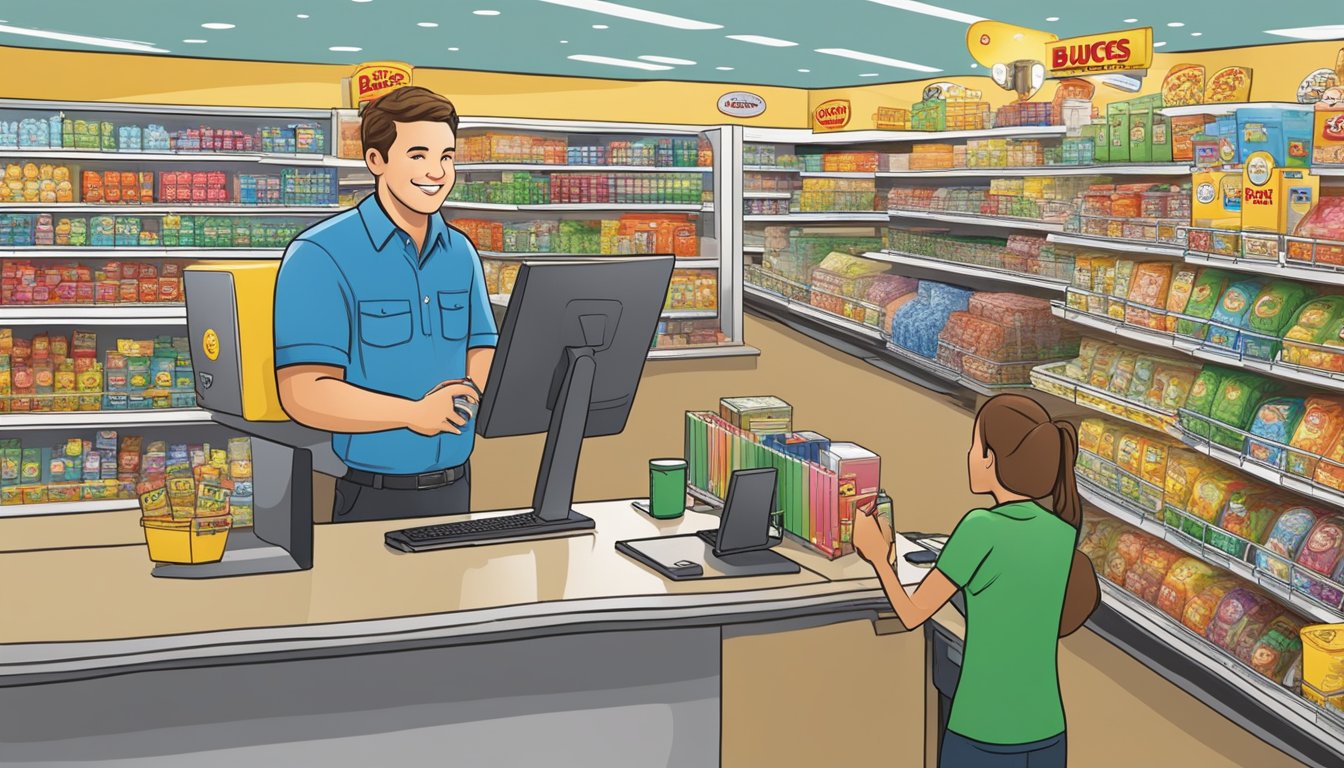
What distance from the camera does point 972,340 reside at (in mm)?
7488

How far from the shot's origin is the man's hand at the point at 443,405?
9.09 feet

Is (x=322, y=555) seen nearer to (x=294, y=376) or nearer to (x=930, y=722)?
(x=294, y=376)

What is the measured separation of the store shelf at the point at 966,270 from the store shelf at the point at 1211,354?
167cm

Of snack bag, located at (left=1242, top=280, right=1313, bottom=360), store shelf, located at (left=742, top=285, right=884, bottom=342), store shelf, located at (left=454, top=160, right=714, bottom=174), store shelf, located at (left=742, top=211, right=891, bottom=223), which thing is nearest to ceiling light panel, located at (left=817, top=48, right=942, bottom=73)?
store shelf, located at (left=742, top=211, right=891, bottom=223)

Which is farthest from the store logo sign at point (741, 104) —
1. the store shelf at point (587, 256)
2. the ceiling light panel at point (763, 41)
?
the store shelf at point (587, 256)

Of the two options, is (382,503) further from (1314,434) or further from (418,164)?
(1314,434)

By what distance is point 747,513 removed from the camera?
2684mm

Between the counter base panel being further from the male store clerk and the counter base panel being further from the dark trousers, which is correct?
the dark trousers

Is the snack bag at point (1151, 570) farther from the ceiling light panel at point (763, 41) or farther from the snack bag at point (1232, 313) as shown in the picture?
the ceiling light panel at point (763, 41)

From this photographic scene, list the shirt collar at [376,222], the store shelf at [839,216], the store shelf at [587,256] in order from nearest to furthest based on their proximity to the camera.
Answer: the shirt collar at [376,222] → the store shelf at [587,256] → the store shelf at [839,216]

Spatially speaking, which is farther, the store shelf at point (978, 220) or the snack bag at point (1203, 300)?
the store shelf at point (978, 220)

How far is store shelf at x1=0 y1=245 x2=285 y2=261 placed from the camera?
6405mm

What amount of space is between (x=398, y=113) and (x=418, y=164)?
0.13 metres

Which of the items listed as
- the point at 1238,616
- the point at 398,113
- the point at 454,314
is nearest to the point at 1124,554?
the point at 1238,616
